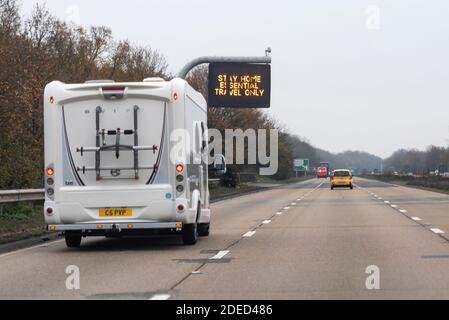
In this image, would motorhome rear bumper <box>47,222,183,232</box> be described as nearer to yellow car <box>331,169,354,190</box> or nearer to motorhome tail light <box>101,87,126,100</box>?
motorhome tail light <box>101,87,126,100</box>

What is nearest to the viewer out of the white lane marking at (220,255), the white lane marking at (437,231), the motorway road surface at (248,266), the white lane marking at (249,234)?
the motorway road surface at (248,266)

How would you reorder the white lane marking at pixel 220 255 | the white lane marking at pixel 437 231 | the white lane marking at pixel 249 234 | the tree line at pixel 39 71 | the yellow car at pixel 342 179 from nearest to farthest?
1. the white lane marking at pixel 220 255
2. the white lane marking at pixel 249 234
3. the white lane marking at pixel 437 231
4. the tree line at pixel 39 71
5. the yellow car at pixel 342 179

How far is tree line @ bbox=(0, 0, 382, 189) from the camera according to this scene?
23.8 m

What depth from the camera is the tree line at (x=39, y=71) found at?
23812mm

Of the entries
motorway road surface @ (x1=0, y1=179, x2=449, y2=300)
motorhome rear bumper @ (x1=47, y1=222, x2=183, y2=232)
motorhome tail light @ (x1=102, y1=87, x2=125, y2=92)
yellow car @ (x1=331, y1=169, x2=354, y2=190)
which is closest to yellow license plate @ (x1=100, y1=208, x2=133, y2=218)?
motorhome rear bumper @ (x1=47, y1=222, x2=183, y2=232)

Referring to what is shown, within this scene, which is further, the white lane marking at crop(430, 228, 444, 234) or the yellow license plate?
the white lane marking at crop(430, 228, 444, 234)

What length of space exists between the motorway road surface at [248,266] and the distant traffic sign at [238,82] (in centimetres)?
1464

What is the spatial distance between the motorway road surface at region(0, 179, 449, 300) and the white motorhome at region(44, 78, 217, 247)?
2.18ft

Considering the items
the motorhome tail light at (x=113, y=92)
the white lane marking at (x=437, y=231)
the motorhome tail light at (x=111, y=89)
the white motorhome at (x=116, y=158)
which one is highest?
the motorhome tail light at (x=111, y=89)

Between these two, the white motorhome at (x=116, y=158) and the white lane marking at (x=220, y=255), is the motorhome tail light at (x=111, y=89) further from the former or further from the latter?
the white lane marking at (x=220, y=255)

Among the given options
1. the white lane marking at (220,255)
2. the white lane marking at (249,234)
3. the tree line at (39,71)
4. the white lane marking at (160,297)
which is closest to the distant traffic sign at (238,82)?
the tree line at (39,71)

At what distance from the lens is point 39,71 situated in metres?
29.1

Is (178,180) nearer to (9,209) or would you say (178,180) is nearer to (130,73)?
(9,209)

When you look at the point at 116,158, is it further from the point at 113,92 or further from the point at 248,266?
the point at 248,266
